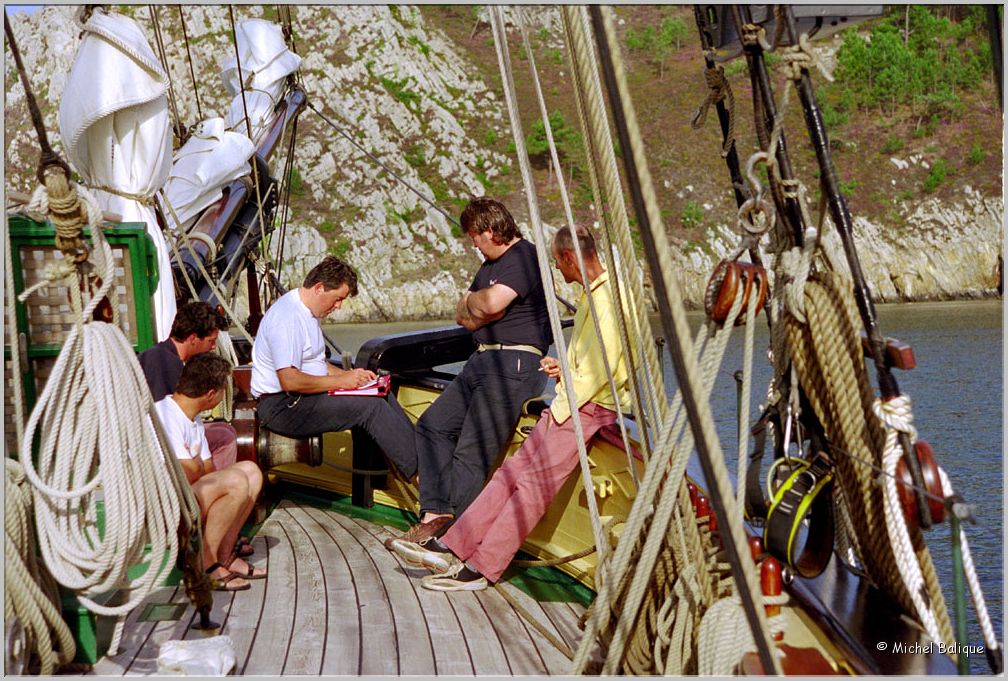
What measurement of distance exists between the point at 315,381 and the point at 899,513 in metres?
2.22

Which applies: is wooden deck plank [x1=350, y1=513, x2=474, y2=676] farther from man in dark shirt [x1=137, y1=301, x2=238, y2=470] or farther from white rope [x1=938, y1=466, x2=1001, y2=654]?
white rope [x1=938, y1=466, x2=1001, y2=654]

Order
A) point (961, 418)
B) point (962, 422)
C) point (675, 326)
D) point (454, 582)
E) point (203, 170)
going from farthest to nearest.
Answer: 1. point (961, 418)
2. point (962, 422)
3. point (203, 170)
4. point (454, 582)
5. point (675, 326)

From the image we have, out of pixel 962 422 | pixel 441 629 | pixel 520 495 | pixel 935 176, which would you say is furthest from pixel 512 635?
pixel 935 176

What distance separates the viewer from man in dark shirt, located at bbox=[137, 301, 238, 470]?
3.08 m

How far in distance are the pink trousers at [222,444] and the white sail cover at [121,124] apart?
494 millimetres

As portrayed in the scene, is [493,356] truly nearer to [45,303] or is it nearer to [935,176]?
[45,303]

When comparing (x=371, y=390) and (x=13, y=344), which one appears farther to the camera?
(x=371, y=390)

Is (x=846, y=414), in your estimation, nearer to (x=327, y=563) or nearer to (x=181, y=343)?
(x=327, y=563)

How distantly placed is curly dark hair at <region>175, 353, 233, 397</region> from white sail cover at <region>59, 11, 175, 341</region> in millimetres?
1097

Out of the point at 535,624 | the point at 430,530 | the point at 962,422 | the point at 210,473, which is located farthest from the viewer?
the point at 962,422

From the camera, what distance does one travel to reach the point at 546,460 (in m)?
2.95

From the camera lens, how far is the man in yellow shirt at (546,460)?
2922mm

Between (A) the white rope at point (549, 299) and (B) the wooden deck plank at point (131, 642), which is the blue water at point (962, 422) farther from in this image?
(B) the wooden deck plank at point (131, 642)

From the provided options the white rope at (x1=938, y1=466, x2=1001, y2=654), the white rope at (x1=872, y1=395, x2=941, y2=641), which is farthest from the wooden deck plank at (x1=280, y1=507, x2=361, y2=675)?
the white rope at (x1=938, y1=466, x2=1001, y2=654)
